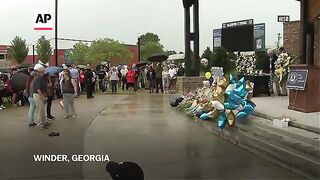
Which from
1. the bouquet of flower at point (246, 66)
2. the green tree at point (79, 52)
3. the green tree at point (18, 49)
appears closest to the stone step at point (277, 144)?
the bouquet of flower at point (246, 66)

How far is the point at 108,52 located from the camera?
81.2 metres

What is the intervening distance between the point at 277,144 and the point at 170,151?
6.25 ft

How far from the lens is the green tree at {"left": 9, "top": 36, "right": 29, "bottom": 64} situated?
75944mm

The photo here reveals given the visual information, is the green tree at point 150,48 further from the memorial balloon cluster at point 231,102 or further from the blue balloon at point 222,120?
the blue balloon at point 222,120

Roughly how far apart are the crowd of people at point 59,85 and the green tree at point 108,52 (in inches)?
1976

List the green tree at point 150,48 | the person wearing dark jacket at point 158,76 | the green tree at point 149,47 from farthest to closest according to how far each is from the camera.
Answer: the green tree at point 150,48, the green tree at point 149,47, the person wearing dark jacket at point 158,76

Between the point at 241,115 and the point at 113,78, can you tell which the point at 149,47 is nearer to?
the point at 113,78

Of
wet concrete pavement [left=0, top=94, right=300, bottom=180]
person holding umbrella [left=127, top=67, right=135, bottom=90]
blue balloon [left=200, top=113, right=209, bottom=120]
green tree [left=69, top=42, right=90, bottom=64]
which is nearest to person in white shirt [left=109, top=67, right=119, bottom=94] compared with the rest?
person holding umbrella [left=127, top=67, right=135, bottom=90]

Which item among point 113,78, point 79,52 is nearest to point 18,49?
point 79,52

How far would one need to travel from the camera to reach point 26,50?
7900 cm

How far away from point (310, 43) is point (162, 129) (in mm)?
4239

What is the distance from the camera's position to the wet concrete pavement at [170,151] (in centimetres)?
668

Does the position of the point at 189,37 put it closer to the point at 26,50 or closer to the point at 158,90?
the point at 158,90

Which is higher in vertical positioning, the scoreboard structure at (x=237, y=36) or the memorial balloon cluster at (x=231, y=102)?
the scoreboard structure at (x=237, y=36)
